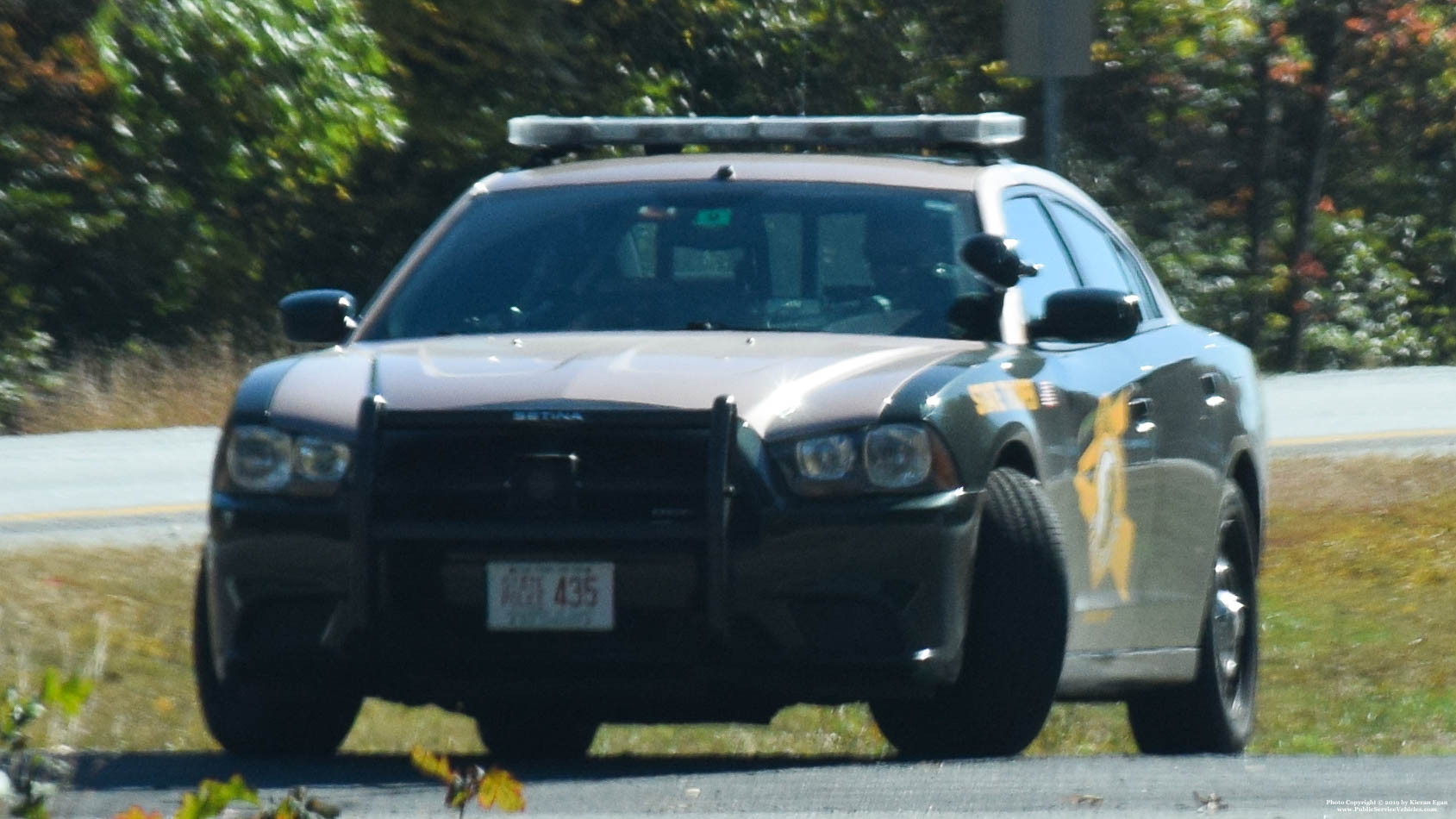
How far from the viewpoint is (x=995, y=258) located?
7227mm

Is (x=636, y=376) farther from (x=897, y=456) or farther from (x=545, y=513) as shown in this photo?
(x=897, y=456)

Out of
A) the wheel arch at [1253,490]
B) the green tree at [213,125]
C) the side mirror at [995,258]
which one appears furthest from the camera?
the green tree at [213,125]

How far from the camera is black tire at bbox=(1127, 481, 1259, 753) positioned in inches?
328

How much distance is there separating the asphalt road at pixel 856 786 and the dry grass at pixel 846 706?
7.69 ft

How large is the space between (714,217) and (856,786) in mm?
2010

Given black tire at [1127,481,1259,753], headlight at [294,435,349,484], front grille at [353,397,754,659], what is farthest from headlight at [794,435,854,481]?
black tire at [1127,481,1259,753]

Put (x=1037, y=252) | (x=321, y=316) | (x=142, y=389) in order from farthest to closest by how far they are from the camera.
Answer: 1. (x=142, y=389)
2. (x=1037, y=252)
3. (x=321, y=316)

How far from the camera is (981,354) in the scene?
701 centimetres

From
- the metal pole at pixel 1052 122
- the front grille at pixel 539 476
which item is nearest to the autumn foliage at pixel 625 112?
the metal pole at pixel 1052 122

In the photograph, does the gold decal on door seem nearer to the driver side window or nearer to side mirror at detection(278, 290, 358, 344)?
the driver side window

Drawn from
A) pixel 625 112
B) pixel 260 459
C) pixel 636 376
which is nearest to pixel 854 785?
pixel 636 376

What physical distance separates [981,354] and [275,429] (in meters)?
1.62

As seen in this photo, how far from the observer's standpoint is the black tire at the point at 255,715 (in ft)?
22.8

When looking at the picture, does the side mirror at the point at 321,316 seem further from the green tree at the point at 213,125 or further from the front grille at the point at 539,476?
the green tree at the point at 213,125
